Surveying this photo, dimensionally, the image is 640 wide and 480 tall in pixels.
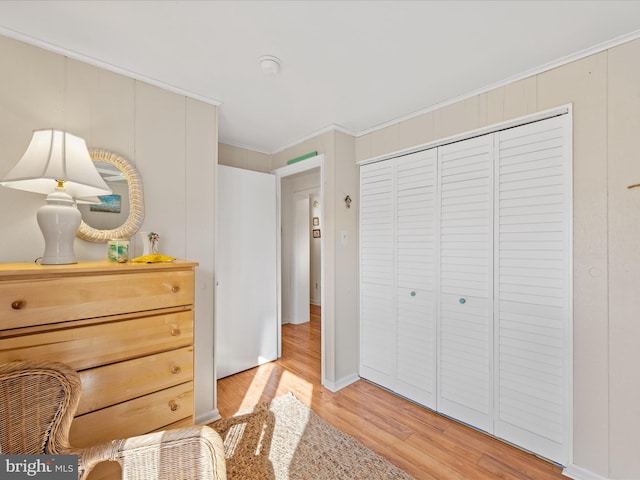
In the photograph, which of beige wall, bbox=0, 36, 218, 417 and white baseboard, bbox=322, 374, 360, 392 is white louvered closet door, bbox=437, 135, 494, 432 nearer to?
white baseboard, bbox=322, 374, 360, 392

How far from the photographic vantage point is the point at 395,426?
6.88 feet

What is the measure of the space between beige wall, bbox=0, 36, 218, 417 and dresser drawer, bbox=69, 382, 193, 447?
64cm

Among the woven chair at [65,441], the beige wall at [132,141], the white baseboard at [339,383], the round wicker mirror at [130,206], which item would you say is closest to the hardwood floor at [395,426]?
the white baseboard at [339,383]

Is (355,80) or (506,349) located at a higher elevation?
(355,80)

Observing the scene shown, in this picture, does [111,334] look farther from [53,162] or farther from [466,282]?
[466,282]

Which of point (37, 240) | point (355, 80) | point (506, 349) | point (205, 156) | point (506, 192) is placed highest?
point (355, 80)

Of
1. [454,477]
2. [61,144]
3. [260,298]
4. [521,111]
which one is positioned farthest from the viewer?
[260,298]

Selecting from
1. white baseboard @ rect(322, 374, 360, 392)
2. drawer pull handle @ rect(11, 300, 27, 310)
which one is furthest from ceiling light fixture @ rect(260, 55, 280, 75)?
white baseboard @ rect(322, 374, 360, 392)

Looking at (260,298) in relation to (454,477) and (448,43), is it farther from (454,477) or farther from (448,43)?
(448,43)

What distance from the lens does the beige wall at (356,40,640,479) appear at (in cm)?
149

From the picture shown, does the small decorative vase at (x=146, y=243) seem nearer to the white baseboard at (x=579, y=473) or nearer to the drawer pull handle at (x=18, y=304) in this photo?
the drawer pull handle at (x=18, y=304)

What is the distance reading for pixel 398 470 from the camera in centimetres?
167

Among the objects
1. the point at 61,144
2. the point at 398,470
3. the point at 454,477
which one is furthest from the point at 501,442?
the point at 61,144

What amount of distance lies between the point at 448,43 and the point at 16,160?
92.7 inches
